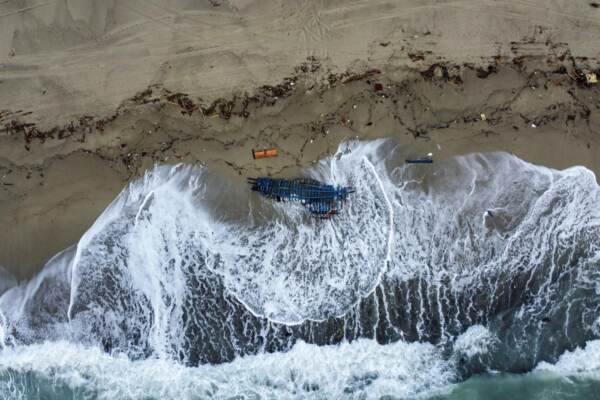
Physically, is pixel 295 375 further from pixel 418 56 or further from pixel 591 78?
pixel 591 78

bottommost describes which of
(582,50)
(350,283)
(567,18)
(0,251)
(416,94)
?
(350,283)

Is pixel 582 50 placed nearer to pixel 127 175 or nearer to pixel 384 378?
pixel 384 378

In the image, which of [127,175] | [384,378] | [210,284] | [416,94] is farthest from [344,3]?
[384,378]

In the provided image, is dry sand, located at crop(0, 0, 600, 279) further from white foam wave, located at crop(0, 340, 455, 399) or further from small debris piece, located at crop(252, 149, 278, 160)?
white foam wave, located at crop(0, 340, 455, 399)

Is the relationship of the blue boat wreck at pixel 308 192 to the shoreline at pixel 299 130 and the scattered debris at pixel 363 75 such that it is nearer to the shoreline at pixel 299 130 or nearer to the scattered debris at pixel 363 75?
the shoreline at pixel 299 130

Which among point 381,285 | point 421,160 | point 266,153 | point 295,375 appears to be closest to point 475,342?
point 381,285

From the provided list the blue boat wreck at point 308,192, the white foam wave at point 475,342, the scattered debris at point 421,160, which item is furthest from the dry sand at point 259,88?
the white foam wave at point 475,342
